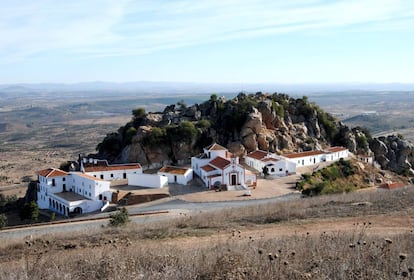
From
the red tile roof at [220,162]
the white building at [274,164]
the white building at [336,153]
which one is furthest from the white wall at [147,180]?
the white building at [336,153]

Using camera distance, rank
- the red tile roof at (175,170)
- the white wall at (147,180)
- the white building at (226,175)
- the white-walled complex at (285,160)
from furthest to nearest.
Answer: the white-walled complex at (285,160)
the red tile roof at (175,170)
the white building at (226,175)
the white wall at (147,180)

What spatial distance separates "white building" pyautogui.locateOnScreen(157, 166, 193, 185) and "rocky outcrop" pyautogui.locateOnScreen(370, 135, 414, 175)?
2405 centimetres

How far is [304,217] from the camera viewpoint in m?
17.0

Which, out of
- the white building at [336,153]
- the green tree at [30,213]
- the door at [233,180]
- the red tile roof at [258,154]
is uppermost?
the red tile roof at [258,154]

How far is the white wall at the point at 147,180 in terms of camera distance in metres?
38.9

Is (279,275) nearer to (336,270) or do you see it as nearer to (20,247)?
(336,270)

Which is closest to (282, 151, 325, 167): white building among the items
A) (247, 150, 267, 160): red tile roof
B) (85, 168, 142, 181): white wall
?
(247, 150, 267, 160): red tile roof

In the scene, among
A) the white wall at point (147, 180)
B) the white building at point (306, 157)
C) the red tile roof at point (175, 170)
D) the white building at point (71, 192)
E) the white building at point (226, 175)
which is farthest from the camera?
the white building at point (306, 157)

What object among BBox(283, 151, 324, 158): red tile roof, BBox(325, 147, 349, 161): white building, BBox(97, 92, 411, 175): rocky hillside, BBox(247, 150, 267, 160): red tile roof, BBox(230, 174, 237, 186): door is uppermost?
BBox(97, 92, 411, 175): rocky hillside

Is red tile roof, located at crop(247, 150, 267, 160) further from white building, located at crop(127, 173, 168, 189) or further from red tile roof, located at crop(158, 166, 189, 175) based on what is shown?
white building, located at crop(127, 173, 168, 189)

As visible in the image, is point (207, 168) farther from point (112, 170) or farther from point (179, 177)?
point (112, 170)

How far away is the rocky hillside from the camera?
45312mm

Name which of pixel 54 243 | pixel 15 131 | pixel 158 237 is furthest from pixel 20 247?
pixel 15 131

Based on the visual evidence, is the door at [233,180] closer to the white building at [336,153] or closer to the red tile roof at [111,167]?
the red tile roof at [111,167]
